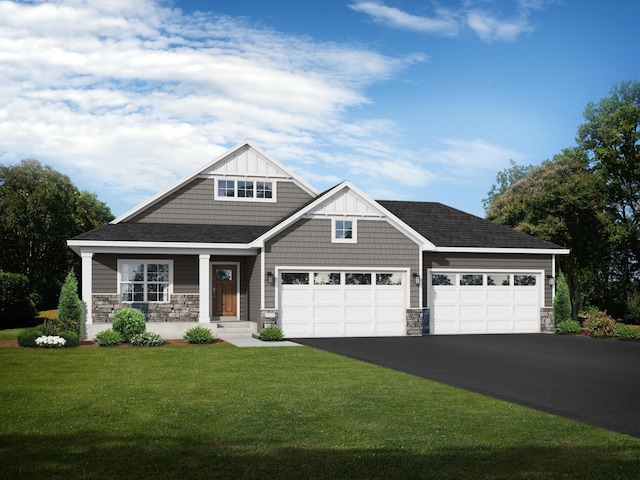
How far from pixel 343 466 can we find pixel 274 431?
1904 mm

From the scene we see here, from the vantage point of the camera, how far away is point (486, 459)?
318 inches

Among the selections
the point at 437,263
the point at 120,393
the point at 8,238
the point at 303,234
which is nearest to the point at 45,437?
the point at 120,393

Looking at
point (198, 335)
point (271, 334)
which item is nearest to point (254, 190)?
point (271, 334)

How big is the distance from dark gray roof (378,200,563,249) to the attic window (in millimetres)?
5571

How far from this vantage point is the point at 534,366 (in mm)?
17047

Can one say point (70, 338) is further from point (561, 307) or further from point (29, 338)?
point (561, 307)

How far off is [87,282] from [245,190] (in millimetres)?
7434

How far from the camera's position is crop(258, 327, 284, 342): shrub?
23.8 meters

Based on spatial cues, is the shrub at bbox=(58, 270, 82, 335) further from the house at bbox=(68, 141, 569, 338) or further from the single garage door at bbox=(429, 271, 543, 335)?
the single garage door at bbox=(429, 271, 543, 335)

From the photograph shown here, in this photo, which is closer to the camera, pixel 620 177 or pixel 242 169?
pixel 242 169

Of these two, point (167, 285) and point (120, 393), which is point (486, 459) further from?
point (167, 285)

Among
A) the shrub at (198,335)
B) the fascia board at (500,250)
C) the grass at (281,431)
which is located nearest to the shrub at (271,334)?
the shrub at (198,335)

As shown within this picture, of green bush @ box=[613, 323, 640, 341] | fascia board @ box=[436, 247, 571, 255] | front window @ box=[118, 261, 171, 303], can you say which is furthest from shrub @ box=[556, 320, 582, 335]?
front window @ box=[118, 261, 171, 303]

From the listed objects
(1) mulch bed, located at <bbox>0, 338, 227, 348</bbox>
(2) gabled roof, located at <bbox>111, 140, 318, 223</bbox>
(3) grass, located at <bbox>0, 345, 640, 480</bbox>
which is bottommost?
(1) mulch bed, located at <bbox>0, 338, 227, 348</bbox>
